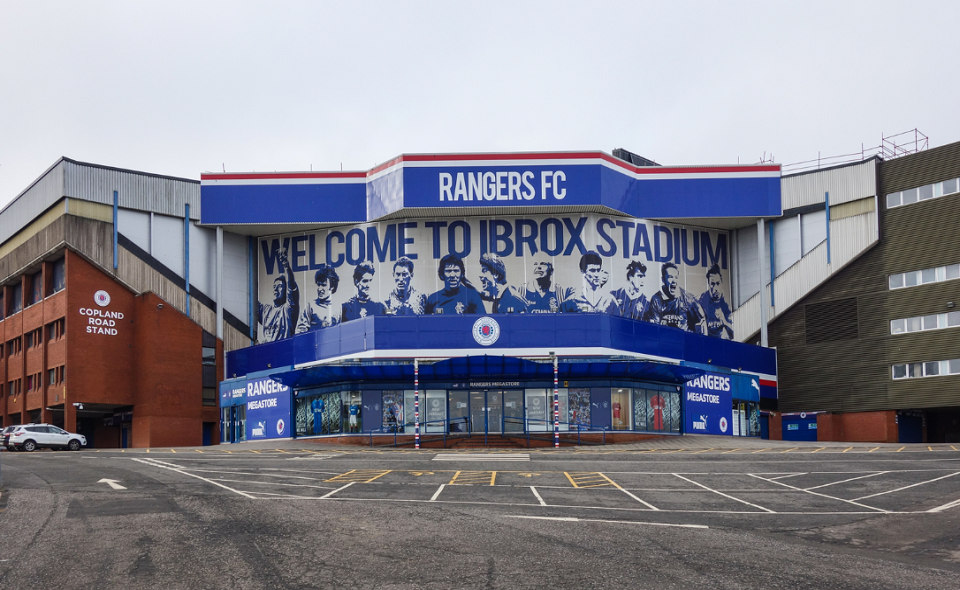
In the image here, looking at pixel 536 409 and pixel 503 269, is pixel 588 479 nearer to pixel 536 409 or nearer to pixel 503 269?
pixel 536 409

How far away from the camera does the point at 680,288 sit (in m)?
60.0

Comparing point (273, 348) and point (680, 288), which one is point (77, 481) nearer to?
point (273, 348)

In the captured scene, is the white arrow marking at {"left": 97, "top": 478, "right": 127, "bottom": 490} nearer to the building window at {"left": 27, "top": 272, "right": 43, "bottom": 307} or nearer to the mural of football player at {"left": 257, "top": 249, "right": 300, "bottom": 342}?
the mural of football player at {"left": 257, "top": 249, "right": 300, "bottom": 342}

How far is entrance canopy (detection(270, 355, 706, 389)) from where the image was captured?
48094 mm

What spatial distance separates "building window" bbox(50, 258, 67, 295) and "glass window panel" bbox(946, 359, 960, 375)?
53.0m

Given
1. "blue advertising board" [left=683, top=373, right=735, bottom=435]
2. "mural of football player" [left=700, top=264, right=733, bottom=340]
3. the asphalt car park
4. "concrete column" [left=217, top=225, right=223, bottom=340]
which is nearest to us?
the asphalt car park

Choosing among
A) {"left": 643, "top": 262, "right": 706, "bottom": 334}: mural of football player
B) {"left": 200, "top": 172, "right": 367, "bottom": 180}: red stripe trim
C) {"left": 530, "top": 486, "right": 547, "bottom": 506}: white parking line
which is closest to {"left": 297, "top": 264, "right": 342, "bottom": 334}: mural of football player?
{"left": 200, "top": 172, "right": 367, "bottom": 180}: red stripe trim

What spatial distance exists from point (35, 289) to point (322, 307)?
20.8 meters

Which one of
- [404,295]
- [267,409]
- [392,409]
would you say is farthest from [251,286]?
[392,409]

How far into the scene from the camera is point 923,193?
180ft

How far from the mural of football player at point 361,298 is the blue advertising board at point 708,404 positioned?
19.1 metres

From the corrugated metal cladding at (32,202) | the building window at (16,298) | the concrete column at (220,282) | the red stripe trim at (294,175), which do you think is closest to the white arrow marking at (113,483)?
the red stripe trim at (294,175)

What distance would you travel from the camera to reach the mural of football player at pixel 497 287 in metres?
56.8

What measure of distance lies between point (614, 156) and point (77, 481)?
3987 cm
